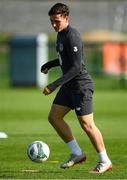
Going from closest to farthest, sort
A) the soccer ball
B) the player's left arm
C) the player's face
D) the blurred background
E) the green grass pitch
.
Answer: the player's left arm → the player's face → the green grass pitch → the soccer ball → the blurred background

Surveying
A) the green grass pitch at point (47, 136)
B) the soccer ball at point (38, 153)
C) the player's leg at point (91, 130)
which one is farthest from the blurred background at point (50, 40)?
the player's leg at point (91, 130)

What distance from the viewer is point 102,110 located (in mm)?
28469

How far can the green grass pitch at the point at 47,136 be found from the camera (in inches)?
487

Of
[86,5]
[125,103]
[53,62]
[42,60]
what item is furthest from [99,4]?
[53,62]

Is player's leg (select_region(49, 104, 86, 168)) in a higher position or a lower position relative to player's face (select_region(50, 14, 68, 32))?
lower

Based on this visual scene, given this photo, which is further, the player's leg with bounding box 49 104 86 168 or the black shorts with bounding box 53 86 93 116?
the player's leg with bounding box 49 104 86 168

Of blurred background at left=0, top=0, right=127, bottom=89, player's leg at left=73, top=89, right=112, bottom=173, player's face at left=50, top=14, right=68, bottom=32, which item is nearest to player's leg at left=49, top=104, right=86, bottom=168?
player's leg at left=73, top=89, right=112, bottom=173

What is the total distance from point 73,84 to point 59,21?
946mm

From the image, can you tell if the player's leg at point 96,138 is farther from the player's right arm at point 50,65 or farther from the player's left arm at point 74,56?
the player's right arm at point 50,65

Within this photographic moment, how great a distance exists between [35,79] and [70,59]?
30.3 m

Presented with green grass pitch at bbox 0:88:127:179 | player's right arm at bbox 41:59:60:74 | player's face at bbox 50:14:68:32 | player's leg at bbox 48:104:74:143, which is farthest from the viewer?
player's right arm at bbox 41:59:60:74

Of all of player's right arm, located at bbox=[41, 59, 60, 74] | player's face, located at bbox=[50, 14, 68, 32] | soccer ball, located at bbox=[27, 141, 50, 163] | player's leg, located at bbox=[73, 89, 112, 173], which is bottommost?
soccer ball, located at bbox=[27, 141, 50, 163]

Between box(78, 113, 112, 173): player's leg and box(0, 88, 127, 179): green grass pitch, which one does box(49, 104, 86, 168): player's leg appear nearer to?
box(0, 88, 127, 179): green grass pitch

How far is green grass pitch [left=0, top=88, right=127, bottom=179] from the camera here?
12359mm
